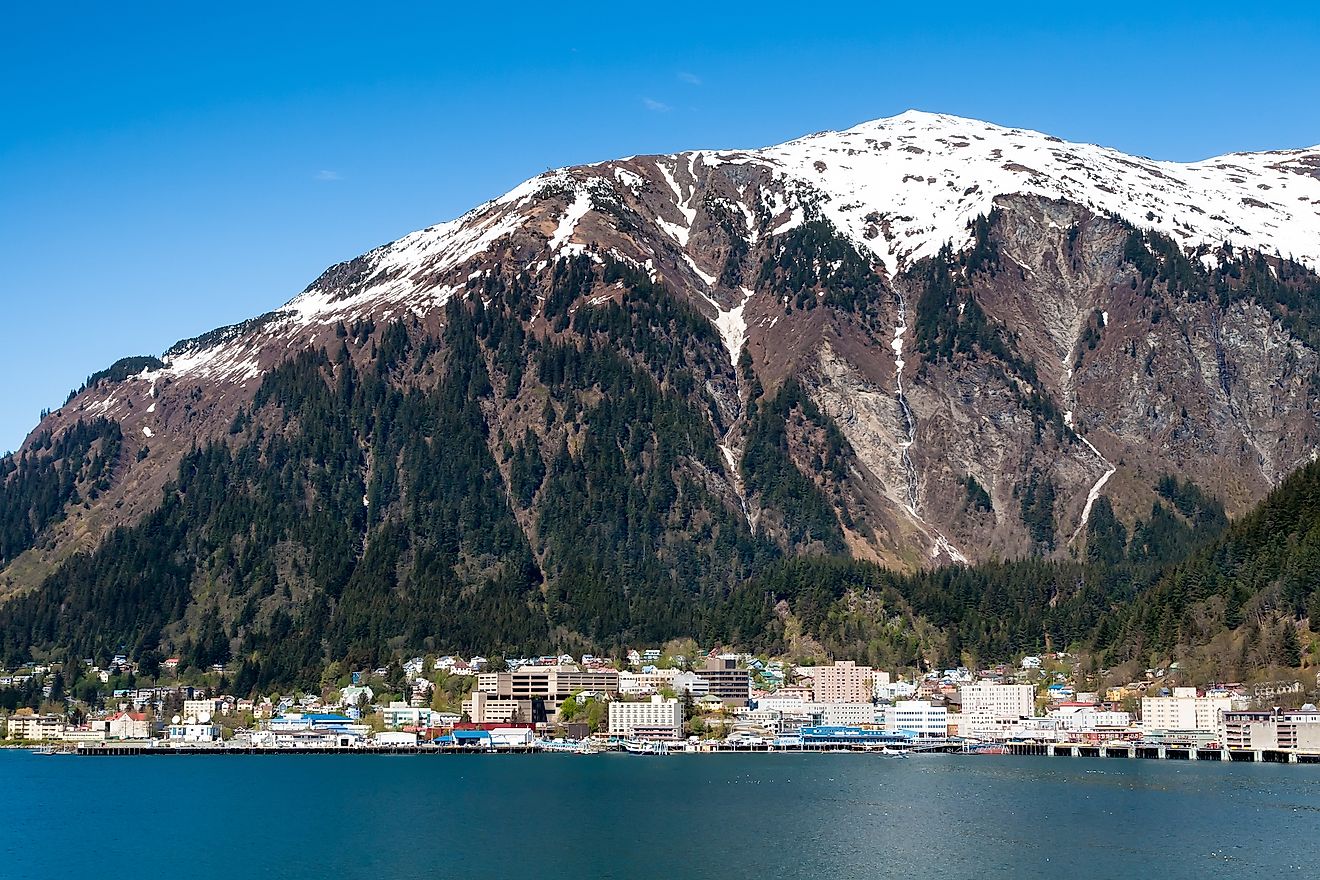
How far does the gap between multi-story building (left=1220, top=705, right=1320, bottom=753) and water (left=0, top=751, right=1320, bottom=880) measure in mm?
5841

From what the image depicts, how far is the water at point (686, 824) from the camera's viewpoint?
365ft

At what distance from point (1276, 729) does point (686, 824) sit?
270ft

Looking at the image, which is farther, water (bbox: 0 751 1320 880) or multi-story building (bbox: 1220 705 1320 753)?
multi-story building (bbox: 1220 705 1320 753)

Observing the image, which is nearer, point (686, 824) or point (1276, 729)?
point (686, 824)

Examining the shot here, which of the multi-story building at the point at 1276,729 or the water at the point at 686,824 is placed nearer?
the water at the point at 686,824

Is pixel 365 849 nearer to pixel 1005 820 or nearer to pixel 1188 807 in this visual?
pixel 1005 820

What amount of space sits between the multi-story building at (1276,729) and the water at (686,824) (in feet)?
19.2

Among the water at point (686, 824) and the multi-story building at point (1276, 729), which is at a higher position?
the multi-story building at point (1276, 729)

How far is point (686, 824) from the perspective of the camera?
13025 centimetres

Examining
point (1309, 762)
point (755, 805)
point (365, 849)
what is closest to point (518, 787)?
point (755, 805)

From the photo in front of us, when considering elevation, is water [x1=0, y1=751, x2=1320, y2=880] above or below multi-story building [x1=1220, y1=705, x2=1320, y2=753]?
below

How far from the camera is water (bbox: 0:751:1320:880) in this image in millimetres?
111125

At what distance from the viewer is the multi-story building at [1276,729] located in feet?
613

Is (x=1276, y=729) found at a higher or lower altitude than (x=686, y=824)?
Answer: higher
